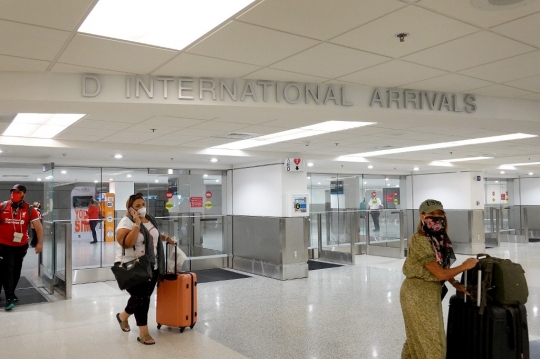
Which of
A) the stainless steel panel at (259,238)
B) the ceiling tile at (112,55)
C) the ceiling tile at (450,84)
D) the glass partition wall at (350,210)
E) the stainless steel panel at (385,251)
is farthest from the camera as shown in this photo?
the glass partition wall at (350,210)

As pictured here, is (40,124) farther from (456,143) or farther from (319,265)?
(319,265)

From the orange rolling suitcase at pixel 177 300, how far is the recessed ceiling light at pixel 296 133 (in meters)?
2.65

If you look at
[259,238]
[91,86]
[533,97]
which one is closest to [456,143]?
[533,97]

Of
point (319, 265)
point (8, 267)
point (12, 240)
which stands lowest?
point (319, 265)

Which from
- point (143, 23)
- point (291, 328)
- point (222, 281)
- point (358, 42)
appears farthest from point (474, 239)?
point (143, 23)

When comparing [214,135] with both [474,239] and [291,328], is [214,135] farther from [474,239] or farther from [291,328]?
[474,239]

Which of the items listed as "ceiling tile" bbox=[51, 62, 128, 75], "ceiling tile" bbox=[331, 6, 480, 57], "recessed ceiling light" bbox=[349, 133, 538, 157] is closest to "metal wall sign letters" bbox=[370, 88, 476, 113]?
"ceiling tile" bbox=[331, 6, 480, 57]

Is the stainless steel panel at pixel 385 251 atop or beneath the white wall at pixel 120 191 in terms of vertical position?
beneath

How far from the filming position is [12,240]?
6.75 meters

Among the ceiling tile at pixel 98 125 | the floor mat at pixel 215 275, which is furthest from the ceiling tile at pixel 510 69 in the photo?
the floor mat at pixel 215 275

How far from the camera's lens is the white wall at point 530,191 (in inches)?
711

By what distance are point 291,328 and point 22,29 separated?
14.9 ft

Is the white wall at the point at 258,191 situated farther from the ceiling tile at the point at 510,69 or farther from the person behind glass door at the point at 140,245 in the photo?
the ceiling tile at the point at 510,69

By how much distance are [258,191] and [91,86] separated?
22.2 ft
